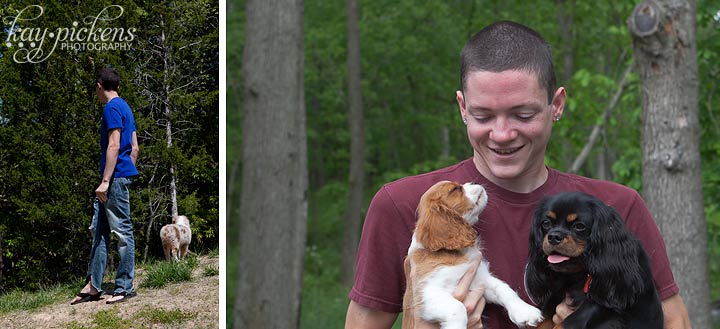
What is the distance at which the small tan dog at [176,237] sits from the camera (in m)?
6.74

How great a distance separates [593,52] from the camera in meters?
29.0

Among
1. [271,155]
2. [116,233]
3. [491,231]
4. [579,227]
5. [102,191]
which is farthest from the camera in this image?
[271,155]

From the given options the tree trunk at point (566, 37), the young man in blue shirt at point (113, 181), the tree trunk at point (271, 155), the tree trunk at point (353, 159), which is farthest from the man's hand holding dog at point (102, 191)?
the tree trunk at point (566, 37)

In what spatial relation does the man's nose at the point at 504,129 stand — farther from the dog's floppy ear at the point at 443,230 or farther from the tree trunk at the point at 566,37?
the tree trunk at the point at 566,37

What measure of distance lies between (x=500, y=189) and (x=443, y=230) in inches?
13.0

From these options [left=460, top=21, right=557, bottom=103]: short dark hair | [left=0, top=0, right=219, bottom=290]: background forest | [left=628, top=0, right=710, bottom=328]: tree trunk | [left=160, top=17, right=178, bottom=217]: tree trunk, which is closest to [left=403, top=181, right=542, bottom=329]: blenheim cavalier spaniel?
[left=460, top=21, right=557, bottom=103]: short dark hair

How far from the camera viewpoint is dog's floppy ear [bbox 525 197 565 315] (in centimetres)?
292

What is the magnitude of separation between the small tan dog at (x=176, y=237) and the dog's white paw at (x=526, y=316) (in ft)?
14.0

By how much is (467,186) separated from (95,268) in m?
3.99

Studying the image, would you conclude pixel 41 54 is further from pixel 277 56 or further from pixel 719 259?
pixel 719 259

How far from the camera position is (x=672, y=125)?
961cm

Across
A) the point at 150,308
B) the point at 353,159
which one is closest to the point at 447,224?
the point at 150,308

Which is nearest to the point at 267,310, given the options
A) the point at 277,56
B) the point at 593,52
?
the point at 277,56

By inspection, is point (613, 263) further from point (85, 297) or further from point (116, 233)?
point (85, 297)
